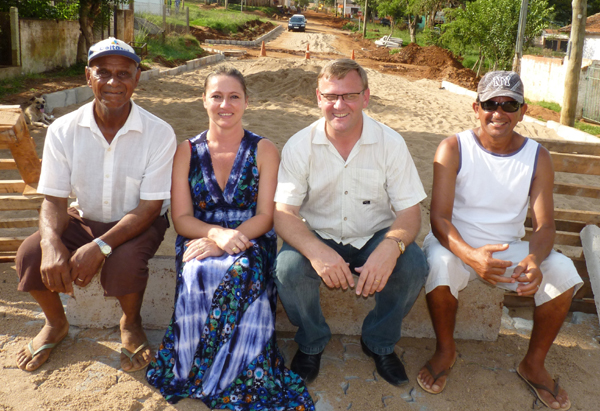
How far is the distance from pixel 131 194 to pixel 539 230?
2.37m

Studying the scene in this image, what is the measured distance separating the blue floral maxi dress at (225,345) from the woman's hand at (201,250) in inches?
1.2

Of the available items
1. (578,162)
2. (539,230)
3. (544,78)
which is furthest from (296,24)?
(539,230)

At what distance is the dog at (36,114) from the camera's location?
26.0ft

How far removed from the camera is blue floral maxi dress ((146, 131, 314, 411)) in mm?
2566

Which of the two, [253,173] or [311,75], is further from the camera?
[311,75]

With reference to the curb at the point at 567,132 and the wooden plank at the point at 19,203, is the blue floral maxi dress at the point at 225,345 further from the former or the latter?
the curb at the point at 567,132

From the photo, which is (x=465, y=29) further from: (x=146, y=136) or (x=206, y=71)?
(x=146, y=136)

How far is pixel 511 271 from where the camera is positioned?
2.84 m

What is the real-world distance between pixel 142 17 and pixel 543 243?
24801mm

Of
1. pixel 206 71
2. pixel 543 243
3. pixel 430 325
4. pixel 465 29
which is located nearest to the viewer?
pixel 543 243

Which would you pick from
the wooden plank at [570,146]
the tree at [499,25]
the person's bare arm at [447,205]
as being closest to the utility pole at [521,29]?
the tree at [499,25]

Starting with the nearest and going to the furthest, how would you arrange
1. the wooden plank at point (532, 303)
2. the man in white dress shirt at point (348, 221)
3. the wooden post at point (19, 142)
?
the man in white dress shirt at point (348, 221)
the wooden post at point (19, 142)
the wooden plank at point (532, 303)

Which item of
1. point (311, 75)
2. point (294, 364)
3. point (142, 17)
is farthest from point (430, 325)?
point (142, 17)

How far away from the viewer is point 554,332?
2.70 m
